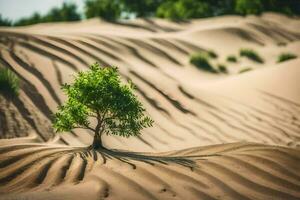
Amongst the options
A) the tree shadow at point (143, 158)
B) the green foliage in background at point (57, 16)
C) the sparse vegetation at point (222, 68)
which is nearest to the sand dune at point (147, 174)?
the tree shadow at point (143, 158)

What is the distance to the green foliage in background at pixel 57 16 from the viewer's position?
2656 cm

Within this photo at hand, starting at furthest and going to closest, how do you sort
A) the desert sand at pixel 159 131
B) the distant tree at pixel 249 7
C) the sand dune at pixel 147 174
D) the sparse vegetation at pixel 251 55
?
1. the distant tree at pixel 249 7
2. the sparse vegetation at pixel 251 55
3. the desert sand at pixel 159 131
4. the sand dune at pixel 147 174

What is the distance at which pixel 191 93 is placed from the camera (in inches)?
368

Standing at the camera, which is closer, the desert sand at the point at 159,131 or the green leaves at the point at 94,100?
the desert sand at the point at 159,131

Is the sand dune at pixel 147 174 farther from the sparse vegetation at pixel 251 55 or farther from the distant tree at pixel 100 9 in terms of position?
the distant tree at pixel 100 9

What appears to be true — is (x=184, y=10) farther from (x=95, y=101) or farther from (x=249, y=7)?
(x=95, y=101)

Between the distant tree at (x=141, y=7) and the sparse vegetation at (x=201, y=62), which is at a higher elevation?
the distant tree at (x=141, y=7)

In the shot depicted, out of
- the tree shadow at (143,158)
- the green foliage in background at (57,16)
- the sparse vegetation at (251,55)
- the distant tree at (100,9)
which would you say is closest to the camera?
the tree shadow at (143,158)

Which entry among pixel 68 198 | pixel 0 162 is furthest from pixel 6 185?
pixel 68 198

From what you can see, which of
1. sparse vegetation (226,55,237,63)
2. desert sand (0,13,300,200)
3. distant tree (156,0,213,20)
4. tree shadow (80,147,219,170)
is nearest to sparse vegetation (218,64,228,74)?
desert sand (0,13,300,200)

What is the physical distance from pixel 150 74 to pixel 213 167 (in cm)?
642

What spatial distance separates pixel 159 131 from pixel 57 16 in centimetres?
2427

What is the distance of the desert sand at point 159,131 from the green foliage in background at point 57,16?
13134 mm

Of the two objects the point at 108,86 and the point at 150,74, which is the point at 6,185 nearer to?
the point at 108,86
